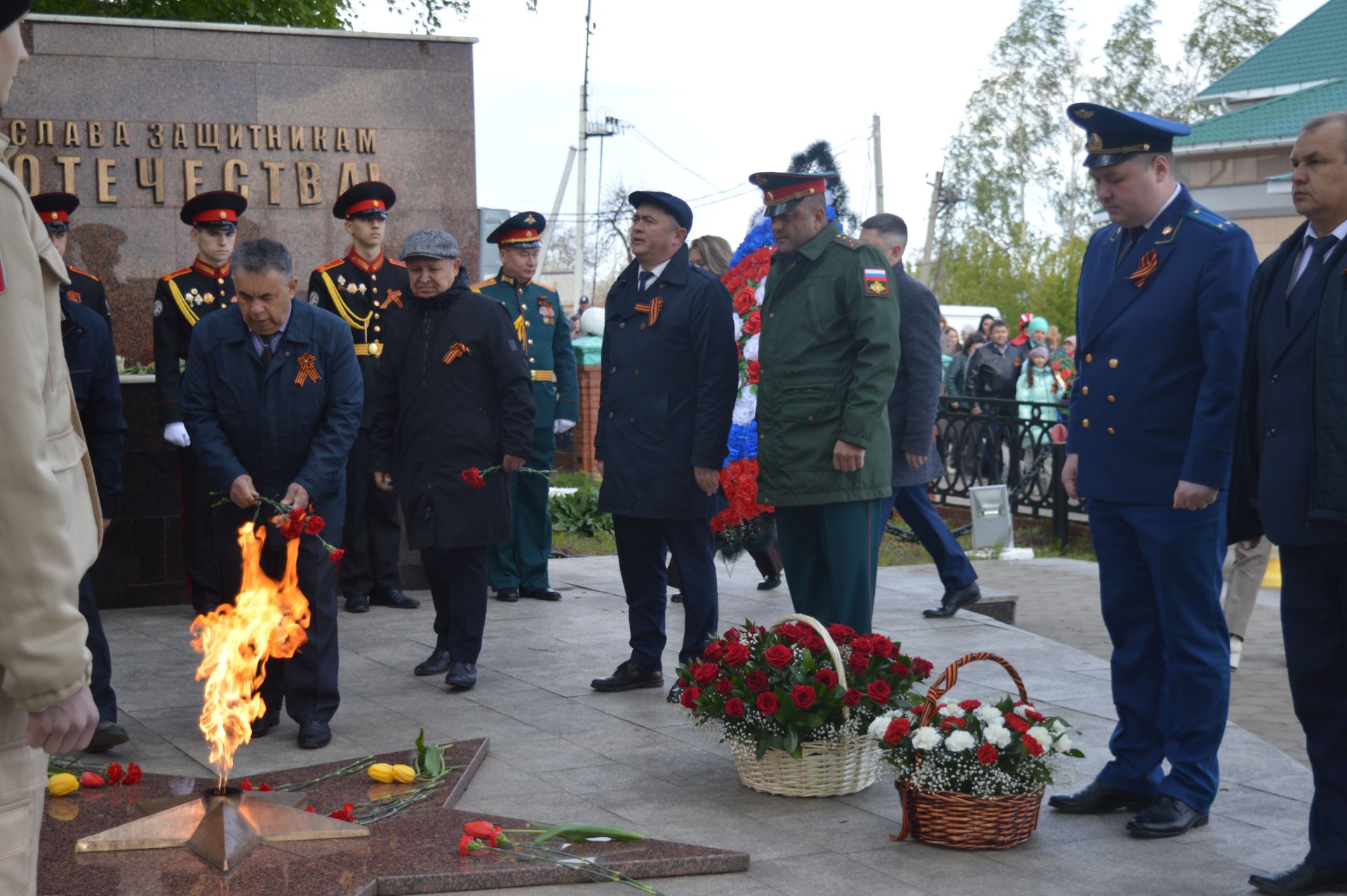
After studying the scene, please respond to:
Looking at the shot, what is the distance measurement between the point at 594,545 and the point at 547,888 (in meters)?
8.64

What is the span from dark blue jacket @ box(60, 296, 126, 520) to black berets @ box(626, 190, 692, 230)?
7.80 feet

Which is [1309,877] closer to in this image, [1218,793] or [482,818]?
[1218,793]

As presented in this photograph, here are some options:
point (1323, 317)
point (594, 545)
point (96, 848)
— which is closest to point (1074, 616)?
point (594, 545)

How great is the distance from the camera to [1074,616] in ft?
32.7

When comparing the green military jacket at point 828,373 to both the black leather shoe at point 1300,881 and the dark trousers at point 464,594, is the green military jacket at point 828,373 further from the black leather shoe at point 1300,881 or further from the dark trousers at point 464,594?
the black leather shoe at point 1300,881

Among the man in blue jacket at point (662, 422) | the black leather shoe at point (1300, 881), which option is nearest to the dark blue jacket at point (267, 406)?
the man in blue jacket at point (662, 422)

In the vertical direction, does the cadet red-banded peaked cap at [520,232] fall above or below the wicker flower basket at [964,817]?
above

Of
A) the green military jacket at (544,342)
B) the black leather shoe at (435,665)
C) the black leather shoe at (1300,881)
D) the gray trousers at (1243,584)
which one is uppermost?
the green military jacket at (544,342)

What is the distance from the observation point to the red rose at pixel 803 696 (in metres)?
4.90

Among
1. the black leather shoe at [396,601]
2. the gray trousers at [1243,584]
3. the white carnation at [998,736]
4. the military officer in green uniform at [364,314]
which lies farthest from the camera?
the black leather shoe at [396,601]

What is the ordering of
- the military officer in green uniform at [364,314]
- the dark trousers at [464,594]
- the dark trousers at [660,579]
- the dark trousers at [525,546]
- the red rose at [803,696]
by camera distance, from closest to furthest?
the red rose at [803,696] < the dark trousers at [660,579] < the dark trousers at [464,594] < the military officer in green uniform at [364,314] < the dark trousers at [525,546]

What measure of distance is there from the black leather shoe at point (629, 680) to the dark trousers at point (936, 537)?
2.33 metres

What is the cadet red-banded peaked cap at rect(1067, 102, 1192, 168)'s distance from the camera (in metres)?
4.76

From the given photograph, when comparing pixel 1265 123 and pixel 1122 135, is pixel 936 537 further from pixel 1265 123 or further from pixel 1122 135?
pixel 1265 123
